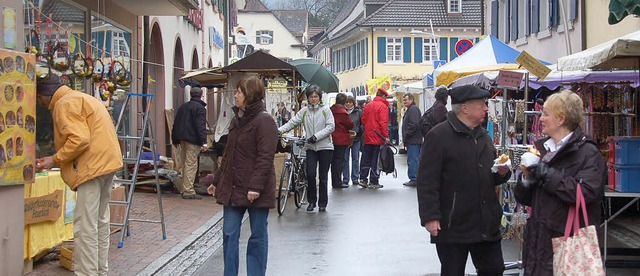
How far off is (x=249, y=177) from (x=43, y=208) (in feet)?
8.24

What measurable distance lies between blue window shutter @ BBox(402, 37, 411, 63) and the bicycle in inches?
1650

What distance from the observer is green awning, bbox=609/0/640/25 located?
894 cm

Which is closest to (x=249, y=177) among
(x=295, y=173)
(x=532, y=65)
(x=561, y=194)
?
(x=561, y=194)

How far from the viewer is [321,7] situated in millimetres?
99562

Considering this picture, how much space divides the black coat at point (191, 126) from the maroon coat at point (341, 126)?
254cm

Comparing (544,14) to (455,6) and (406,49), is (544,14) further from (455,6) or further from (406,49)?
(455,6)

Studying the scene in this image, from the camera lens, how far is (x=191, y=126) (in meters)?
15.1

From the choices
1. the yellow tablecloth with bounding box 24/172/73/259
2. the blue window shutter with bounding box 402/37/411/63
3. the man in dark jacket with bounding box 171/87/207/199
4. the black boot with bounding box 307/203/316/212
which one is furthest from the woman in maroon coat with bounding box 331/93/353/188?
the blue window shutter with bounding box 402/37/411/63

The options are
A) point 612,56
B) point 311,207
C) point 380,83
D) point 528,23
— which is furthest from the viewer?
point 380,83

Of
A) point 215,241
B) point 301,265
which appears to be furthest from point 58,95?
point 215,241

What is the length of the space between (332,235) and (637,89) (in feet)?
13.5

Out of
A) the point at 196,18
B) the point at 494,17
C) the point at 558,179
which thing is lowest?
the point at 558,179

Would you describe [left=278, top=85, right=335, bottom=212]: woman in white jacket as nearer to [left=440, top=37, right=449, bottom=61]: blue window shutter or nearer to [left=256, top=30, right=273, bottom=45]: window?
[left=440, top=37, right=449, bottom=61]: blue window shutter

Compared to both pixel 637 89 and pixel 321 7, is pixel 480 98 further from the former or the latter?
pixel 321 7
